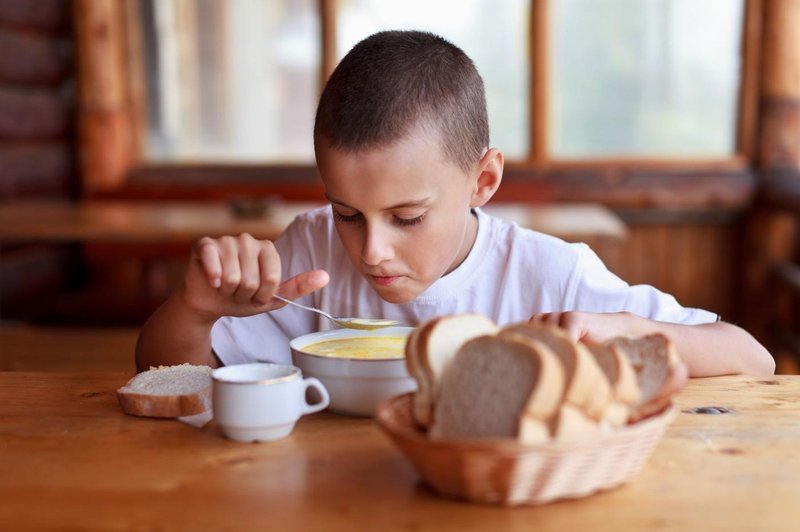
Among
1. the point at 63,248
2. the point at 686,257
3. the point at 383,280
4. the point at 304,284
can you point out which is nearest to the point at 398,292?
the point at 383,280

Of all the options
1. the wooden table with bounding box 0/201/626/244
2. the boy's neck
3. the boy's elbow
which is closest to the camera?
the boy's elbow

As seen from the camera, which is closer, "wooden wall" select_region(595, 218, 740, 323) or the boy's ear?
the boy's ear

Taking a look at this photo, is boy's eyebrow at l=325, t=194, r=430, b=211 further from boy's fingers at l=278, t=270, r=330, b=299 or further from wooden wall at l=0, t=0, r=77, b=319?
wooden wall at l=0, t=0, r=77, b=319

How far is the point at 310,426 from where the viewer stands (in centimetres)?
112

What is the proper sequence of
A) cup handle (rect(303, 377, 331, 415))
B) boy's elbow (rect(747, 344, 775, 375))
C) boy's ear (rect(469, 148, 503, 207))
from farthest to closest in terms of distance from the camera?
boy's ear (rect(469, 148, 503, 207))
boy's elbow (rect(747, 344, 775, 375))
cup handle (rect(303, 377, 331, 415))

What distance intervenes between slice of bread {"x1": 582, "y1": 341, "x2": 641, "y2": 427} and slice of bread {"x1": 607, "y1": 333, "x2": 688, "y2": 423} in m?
0.01

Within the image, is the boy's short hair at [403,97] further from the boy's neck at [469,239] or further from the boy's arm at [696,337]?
the boy's arm at [696,337]

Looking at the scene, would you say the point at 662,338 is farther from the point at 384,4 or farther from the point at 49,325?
the point at 384,4

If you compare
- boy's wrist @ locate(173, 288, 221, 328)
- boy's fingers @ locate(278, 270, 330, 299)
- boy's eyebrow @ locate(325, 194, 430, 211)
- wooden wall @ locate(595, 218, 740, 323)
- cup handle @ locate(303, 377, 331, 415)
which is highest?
boy's eyebrow @ locate(325, 194, 430, 211)

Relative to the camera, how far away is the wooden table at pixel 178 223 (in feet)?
11.2

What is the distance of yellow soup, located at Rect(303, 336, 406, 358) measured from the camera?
125cm

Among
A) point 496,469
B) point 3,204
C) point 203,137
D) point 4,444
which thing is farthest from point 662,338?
point 203,137

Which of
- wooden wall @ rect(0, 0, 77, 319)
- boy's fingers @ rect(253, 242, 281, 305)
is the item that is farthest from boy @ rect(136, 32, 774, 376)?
wooden wall @ rect(0, 0, 77, 319)

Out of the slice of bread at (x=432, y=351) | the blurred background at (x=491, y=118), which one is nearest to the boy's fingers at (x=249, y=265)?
the slice of bread at (x=432, y=351)
